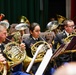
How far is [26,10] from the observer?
29.1 feet

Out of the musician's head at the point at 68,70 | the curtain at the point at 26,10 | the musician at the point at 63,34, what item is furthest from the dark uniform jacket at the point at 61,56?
the curtain at the point at 26,10

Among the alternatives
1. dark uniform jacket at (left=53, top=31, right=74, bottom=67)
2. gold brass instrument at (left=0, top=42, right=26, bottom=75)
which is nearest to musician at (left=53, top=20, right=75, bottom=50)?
dark uniform jacket at (left=53, top=31, right=74, bottom=67)

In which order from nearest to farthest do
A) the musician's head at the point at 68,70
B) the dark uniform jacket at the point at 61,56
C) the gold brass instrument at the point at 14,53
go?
1. the musician's head at the point at 68,70
2. the gold brass instrument at the point at 14,53
3. the dark uniform jacket at the point at 61,56

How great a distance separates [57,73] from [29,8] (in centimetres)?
768

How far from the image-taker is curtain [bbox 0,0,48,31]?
852 cm

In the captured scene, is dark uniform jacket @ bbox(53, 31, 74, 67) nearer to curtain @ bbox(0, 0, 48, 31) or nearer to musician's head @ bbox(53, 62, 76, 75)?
musician's head @ bbox(53, 62, 76, 75)

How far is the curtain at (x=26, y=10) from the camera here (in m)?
8.52

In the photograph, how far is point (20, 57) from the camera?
3.27 meters

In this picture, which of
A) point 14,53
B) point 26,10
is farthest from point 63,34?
point 26,10

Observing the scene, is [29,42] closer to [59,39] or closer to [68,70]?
[59,39]

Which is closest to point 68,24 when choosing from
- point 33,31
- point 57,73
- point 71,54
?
point 33,31

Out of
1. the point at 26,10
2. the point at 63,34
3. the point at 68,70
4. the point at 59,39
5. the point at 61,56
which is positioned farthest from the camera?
the point at 26,10

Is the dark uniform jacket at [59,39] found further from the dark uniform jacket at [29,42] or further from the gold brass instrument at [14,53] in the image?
the gold brass instrument at [14,53]

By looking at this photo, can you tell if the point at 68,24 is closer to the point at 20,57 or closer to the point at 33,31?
the point at 33,31
